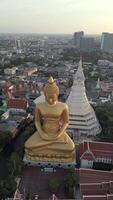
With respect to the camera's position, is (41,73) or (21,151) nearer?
(21,151)

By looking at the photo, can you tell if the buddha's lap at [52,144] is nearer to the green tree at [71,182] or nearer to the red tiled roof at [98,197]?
the green tree at [71,182]

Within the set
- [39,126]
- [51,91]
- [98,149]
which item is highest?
[51,91]

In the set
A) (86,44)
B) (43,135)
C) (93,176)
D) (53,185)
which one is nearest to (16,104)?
(43,135)

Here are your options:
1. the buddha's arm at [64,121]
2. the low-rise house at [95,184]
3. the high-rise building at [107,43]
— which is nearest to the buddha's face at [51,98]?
the buddha's arm at [64,121]

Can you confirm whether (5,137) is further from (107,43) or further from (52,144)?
(107,43)

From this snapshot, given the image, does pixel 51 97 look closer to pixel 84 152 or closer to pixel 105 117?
pixel 84 152

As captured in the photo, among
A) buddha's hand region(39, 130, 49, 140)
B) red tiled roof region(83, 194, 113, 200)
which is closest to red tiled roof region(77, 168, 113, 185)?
red tiled roof region(83, 194, 113, 200)

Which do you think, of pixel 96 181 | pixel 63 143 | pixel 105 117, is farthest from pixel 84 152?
pixel 105 117
